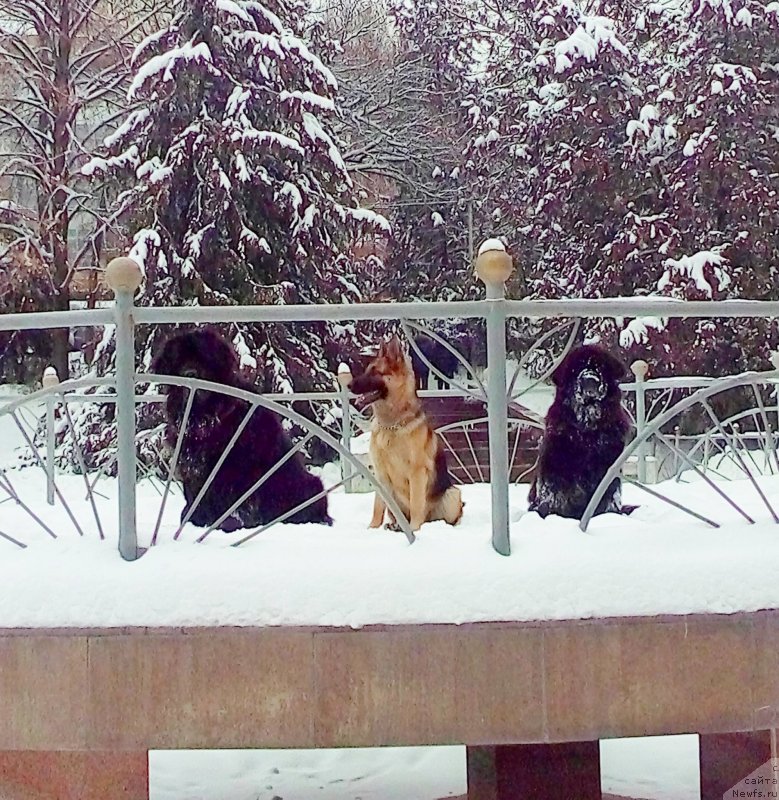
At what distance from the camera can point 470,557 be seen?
2.52m

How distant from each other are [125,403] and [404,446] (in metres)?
1.17

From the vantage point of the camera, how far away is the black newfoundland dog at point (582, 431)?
323cm

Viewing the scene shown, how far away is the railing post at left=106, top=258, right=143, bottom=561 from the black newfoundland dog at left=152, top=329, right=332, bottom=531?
0.38 metres

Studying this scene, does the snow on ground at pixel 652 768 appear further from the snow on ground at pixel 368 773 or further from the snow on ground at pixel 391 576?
the snow on ground at pixel 391 576

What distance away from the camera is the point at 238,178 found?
12.3 metres

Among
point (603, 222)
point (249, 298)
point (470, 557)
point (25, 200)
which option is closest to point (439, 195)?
point (603, 222)

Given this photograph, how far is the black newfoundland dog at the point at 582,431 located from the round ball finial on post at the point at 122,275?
5.17 ft

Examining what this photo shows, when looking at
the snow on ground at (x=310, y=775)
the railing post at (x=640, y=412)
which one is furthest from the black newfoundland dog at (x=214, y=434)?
the railing post at (x=640, y=412)

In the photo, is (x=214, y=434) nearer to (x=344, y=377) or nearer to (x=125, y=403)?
(x=125, y=403)

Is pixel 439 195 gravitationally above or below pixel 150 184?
above

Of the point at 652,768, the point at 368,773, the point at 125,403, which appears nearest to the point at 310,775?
the point at 368,773

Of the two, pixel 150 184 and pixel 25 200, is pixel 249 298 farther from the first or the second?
pixel 25 200

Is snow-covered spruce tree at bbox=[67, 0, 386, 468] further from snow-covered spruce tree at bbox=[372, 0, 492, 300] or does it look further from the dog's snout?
the dog's snout

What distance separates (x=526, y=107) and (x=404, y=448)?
13.6 meters
